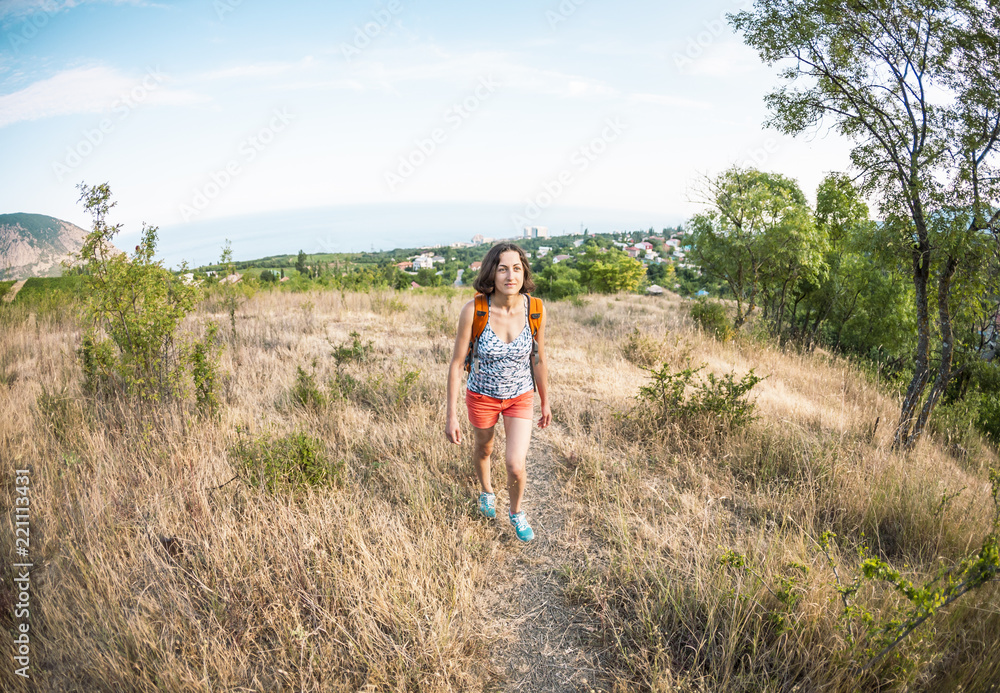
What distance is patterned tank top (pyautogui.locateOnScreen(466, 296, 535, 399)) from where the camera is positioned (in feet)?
9.36

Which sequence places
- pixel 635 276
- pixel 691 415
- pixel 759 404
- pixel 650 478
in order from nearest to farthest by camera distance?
pixel 650 478, pixel 691 415, pixel 759 404, pixel 635 276

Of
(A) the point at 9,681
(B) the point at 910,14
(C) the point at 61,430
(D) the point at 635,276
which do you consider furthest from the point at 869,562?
(D) the point at 635,276

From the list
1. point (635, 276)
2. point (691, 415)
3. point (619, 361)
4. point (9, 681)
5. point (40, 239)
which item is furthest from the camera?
point (635, 276)

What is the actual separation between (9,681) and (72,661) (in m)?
0.22

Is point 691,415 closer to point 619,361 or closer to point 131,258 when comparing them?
point 619,361

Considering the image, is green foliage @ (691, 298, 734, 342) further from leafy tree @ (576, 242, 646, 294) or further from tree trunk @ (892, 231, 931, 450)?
leafy tree @ (576, 242, 646, 294)

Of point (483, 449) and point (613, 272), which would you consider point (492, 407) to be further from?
point (613, 272)

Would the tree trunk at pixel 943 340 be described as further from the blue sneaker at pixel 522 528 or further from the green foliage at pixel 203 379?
the green foliage at pixel 203 379

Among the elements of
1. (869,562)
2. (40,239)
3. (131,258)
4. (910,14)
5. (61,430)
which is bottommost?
(61,430)

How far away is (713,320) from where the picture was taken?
11664 mm

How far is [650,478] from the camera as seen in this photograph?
12.3 feet

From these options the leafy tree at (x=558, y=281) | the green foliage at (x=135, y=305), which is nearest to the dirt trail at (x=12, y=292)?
the green foliage at (x=135, y=305)

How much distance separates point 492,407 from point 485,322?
1.89ft

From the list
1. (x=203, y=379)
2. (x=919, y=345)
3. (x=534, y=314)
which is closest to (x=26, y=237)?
(x=203, y=379)
